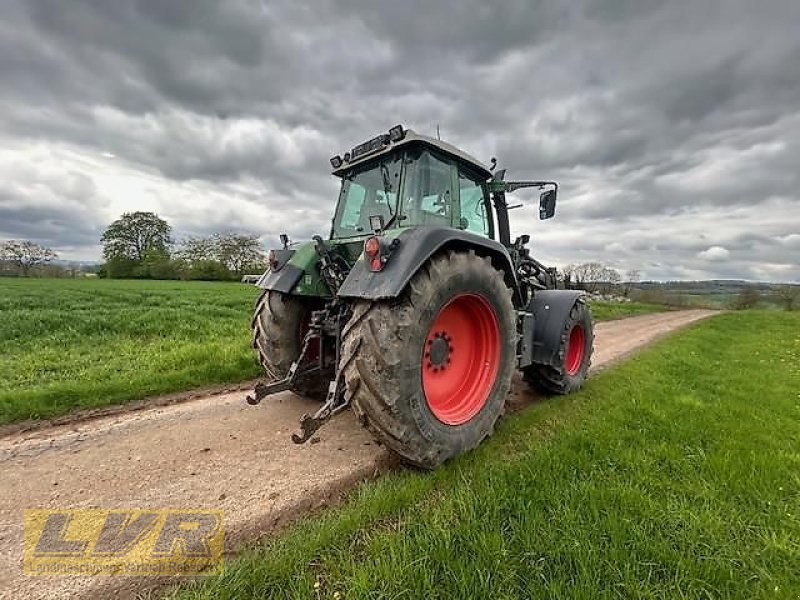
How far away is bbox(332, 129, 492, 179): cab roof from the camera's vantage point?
330cm

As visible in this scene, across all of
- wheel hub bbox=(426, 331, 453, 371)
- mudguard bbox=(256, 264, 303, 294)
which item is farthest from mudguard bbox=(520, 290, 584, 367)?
mudguard bbox=(256, 264, 303, 294)

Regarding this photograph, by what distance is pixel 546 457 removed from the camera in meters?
2.77

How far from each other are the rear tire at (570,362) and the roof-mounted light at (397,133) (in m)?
2.62

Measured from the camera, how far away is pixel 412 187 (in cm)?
340

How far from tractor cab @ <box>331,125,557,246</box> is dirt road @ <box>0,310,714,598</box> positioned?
1.75 metres

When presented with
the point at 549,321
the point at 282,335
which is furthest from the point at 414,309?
the point at 549,321

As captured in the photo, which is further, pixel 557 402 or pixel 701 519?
pixel 557 402

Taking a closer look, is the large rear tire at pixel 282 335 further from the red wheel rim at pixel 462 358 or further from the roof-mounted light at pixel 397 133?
the roof-mounted light at pixel 397 133

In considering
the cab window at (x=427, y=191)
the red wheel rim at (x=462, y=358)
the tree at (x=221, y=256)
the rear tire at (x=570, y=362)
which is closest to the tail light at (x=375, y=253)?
the red wheel rim at (x=462, y=358)

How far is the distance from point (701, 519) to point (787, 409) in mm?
3307

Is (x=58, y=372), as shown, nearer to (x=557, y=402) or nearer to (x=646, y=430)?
(x=557, y=402)

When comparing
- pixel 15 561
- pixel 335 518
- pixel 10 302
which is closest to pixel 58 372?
pixel 15 561

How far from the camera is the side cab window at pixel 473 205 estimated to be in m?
3.90

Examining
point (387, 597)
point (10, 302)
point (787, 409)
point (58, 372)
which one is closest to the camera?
point (387, 597)
